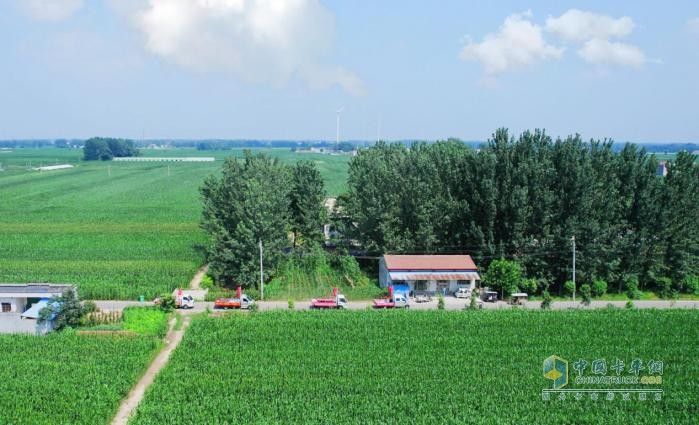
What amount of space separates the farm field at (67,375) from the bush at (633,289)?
89.8 feet

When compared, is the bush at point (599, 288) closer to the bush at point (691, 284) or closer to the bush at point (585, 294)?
the bush at point (585, 294)

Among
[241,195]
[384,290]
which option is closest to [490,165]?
[384,290]

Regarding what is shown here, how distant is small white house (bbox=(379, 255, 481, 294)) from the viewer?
36.3 metres

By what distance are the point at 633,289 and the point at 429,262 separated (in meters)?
12.4

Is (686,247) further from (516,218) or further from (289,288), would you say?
(289,288)

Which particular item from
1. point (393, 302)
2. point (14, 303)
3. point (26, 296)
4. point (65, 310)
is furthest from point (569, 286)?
point (14, 303)

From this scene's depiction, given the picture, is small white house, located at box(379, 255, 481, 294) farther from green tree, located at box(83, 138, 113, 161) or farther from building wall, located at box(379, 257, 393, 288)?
green tree, located at box(83, 138, 113, 161)

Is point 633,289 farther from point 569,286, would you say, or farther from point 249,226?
point 249,226

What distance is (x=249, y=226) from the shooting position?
123 feet

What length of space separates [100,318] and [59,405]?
34.9 ft

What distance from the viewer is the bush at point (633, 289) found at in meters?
36.4

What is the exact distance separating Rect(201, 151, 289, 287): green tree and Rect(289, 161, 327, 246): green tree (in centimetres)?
326

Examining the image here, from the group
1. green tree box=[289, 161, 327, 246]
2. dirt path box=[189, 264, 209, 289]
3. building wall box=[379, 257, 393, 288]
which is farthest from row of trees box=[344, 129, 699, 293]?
dirt path box=[189, 264, 209, 289]

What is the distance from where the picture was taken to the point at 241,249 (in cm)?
3716
